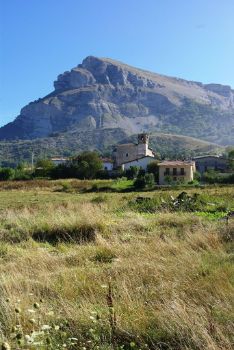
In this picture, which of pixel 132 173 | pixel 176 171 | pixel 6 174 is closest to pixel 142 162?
pixel 132 173

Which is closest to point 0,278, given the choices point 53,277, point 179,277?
point 53,277

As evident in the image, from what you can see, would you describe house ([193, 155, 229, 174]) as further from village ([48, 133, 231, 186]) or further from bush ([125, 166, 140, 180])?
bush ([125, 166, 140, 180])

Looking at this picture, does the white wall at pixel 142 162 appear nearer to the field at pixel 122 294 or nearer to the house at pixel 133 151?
the house at pixel 133 151

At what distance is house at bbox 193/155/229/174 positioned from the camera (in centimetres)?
9638

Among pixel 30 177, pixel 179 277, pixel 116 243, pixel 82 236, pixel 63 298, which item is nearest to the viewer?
pixel 63 298

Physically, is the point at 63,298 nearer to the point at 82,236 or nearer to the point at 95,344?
the point at 95,344

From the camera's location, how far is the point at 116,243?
862 centimetres

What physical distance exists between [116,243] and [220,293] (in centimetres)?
379

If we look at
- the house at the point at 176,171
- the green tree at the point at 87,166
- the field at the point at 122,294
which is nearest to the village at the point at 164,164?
the house at the point at 176,171

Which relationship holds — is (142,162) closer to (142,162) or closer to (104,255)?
(142,162)

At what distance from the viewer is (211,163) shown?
9881 cm

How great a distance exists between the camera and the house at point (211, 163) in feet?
316

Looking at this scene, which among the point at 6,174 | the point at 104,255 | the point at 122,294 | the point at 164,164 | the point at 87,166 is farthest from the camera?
the point at 6,174

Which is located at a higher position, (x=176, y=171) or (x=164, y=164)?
(x=164, y=164)
